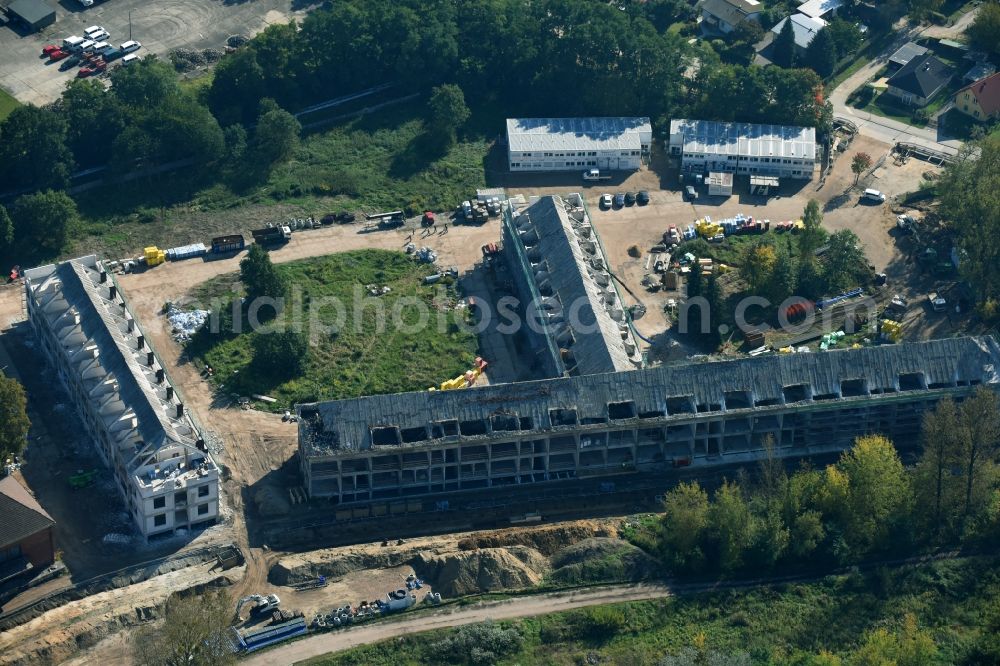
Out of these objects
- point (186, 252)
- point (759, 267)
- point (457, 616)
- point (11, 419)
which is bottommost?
point (457, 616)

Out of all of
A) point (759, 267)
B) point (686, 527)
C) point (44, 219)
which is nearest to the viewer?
point (686, 527)

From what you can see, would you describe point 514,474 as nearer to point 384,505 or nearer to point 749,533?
point 384,505

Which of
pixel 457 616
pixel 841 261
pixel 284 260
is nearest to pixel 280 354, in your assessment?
pixel 284 260

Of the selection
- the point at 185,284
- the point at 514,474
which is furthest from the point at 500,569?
the point at 185,284

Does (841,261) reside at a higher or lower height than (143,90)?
lower

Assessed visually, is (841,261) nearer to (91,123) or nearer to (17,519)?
(91,123)

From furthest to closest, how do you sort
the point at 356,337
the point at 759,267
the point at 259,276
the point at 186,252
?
the point at 186,252, the point at 759,267, the point at 259,276, the point at 356,337

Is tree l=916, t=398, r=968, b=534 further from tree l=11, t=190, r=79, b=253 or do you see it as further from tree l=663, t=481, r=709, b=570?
tree l=11, t=190, r=79, b=253

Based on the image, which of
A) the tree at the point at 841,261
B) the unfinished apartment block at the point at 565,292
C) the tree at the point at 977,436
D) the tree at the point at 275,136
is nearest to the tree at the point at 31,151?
the tree at the point at 275,136
